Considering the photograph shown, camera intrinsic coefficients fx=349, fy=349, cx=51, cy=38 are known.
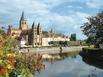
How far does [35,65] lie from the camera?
15.3 meters

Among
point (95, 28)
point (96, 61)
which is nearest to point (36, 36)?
point (95, 28)

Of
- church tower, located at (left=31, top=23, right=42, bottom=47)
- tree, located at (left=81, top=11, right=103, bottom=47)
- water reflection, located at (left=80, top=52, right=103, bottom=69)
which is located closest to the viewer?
water reflection, located at (left=80, top=52, right=103, bottom=69)

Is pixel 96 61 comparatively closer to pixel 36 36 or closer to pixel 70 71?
pixel 70 71

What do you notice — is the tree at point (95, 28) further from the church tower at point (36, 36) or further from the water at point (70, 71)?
the church tower at point (36, 36)

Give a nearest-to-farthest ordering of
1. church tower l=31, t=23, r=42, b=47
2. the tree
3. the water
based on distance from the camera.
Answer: the water
the tree
church tower l=31, t=23, r=42, b=47

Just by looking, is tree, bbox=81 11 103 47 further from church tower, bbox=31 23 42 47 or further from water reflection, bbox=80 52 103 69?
church tower, bbox=31 23 42 47

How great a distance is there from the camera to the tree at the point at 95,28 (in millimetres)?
72938

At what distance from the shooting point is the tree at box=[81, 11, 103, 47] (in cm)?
7294

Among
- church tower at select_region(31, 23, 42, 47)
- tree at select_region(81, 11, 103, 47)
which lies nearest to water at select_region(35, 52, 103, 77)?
tree at select_region(81, 11, 103, 47)

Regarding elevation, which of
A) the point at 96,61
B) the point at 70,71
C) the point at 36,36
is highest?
the point at 36,36

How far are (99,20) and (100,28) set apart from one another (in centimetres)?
218

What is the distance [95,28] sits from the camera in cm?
7538

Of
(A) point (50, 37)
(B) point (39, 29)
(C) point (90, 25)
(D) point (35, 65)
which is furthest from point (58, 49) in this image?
(D) point (35, 65)

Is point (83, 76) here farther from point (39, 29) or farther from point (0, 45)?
point (39, 29)
